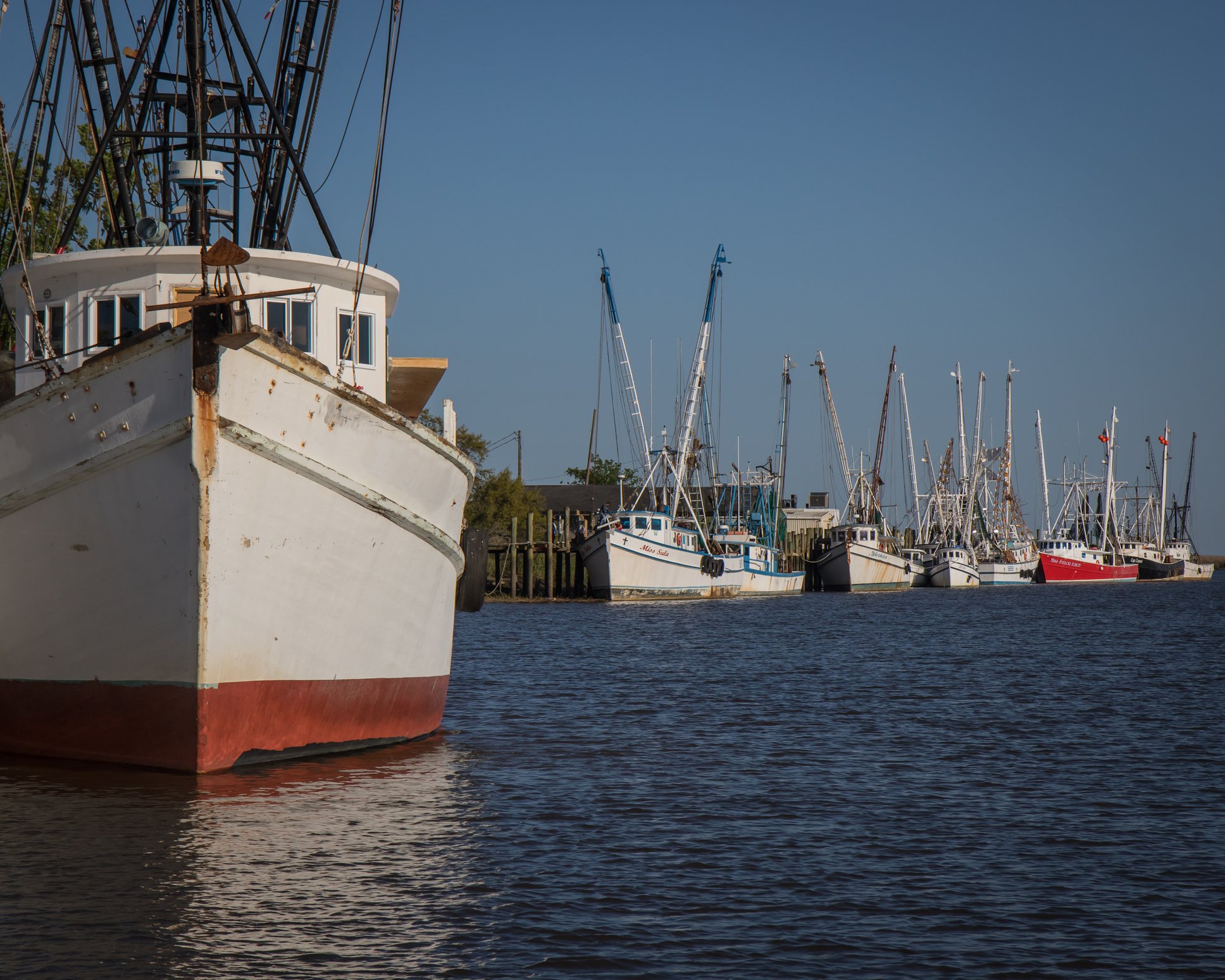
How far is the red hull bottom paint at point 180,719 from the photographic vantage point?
36.5 feet

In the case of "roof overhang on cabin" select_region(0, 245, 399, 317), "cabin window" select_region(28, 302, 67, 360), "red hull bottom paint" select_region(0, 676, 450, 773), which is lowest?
"red hull bottom paint" select_region(0, 676, 450, 773)

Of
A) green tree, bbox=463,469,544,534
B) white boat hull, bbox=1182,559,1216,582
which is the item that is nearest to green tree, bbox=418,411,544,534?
green tree, bbox=463,469,544,534

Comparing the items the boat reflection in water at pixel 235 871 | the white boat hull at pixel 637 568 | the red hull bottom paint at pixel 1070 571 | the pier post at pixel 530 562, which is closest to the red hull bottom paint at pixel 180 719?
the boat reflection in water at pixel 235 871

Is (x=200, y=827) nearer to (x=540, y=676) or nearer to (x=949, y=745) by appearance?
(x=949, y=745)

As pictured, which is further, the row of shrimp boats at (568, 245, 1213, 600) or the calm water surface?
the row of shrimp boats at (568, 245, 1213, 600)

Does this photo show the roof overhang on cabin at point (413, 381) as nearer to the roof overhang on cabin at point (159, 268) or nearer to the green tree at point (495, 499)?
the roof overhang on cabin at point (159, 268)

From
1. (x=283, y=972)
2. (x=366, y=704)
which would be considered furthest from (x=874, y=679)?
(x=283, y=972)

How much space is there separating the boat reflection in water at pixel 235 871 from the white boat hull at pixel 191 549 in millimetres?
615

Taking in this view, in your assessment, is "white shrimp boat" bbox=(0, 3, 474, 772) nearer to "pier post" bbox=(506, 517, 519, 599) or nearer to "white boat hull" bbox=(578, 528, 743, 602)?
"white boat hull" bbox=(578, 528, 743, 602)

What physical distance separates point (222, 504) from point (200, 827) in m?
2.64

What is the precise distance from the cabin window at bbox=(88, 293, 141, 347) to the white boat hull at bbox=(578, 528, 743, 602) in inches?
1750

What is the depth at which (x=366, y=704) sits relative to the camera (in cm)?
1314

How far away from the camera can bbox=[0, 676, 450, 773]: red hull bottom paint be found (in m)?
11.1

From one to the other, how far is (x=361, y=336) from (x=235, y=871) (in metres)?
6.79
